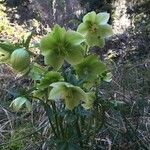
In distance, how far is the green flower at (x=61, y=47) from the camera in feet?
3.60

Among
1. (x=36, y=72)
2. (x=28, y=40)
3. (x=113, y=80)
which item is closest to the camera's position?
(x=28, y=40)

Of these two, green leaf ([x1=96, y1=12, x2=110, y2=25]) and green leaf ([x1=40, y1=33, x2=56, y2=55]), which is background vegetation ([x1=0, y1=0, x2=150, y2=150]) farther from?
green leaf ([x1=96, y1=12, x2=110, y2=25])

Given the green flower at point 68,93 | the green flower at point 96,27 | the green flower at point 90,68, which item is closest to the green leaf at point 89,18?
the green flower at point 96,27

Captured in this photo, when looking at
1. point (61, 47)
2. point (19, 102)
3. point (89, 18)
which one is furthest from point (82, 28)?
point (19, 102)

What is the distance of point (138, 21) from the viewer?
3.47 metres

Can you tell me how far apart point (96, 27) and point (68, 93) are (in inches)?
9.0

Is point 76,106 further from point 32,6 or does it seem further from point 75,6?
point 32,6

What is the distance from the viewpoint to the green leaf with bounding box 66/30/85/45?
43.3 inches

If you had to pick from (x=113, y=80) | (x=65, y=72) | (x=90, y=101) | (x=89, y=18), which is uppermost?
(x=89, y=18)

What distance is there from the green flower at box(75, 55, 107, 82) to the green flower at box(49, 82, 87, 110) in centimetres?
6

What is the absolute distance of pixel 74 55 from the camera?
1104mm

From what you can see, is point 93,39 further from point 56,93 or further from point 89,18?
point 56,93

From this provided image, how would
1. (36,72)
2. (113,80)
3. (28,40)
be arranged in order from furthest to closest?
1. (113,80)
2. (36,72)
3. (28,40)

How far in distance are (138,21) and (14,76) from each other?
1335mm
